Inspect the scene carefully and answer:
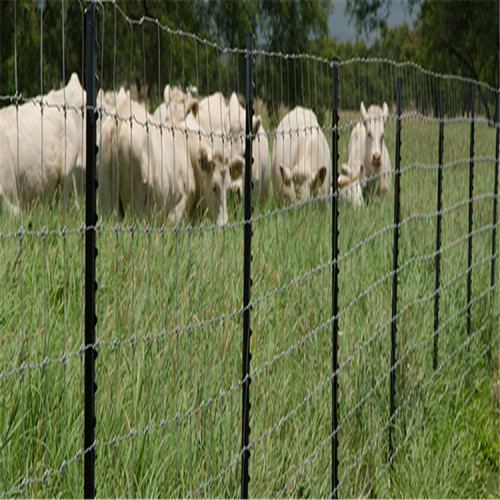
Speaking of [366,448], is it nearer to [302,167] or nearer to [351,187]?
[351,187]

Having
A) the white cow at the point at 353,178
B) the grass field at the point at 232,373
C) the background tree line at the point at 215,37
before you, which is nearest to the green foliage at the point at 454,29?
the background tree line at the point at 215,37

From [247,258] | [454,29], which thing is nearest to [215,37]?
[454,29]

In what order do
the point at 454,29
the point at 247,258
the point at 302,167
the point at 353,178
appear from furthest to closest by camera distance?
the point at 454,29
the point at 353,178
the point at 302,167
the point at 247,258

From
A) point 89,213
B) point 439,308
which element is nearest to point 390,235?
point 439,308

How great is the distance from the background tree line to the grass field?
4.46ft

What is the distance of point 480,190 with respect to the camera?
10812mm

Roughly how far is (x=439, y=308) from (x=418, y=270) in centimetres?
48

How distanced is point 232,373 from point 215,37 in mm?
18214

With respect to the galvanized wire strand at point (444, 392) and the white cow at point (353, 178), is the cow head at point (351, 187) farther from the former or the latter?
the galvanized wire strand at point (444, 392)

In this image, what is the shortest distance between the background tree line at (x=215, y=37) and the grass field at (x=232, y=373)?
1359 millimetres

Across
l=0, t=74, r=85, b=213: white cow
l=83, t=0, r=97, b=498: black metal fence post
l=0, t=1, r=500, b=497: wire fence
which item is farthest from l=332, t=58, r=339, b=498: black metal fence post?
l=0, t=74, r=85, b=213: white cow

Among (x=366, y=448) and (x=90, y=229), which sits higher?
(x=90, y=229)

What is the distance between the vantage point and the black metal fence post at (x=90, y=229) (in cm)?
232

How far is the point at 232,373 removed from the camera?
4.09 m
